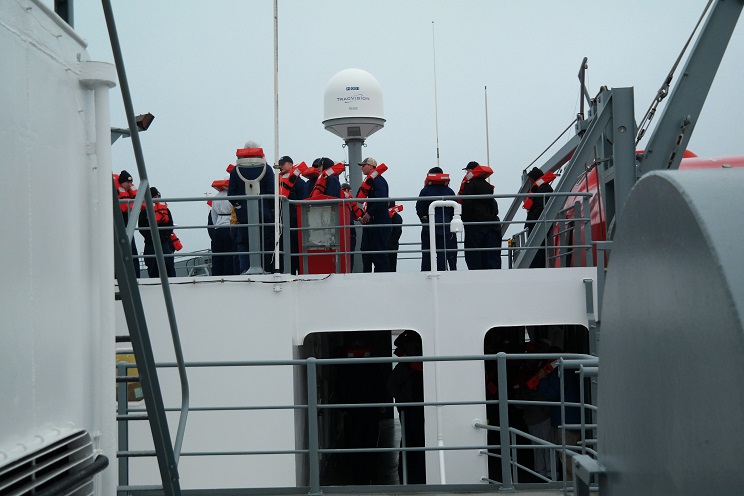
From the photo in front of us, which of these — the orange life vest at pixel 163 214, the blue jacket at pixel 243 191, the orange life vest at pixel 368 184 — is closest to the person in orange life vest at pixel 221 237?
the blue jacket at pixel 243 191

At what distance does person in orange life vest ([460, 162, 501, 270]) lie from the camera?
11.6 meters

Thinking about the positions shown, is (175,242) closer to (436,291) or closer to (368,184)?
(368,184)

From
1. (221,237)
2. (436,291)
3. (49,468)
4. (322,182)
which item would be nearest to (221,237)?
(221,237)

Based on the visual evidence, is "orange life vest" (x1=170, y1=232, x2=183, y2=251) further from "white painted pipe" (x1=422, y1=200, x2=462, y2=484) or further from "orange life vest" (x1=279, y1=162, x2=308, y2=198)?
"white painted pipe" (x1=422, y1=200, x2=462, y2=484)

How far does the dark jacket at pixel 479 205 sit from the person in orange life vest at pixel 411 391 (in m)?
1.84

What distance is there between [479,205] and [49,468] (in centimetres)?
967

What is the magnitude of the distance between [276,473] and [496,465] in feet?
13.7

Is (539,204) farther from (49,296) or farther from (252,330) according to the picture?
(49,296)

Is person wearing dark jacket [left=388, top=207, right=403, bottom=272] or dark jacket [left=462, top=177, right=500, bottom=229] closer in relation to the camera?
dark jacket [left=462, top=177, right=500, bottom=229]

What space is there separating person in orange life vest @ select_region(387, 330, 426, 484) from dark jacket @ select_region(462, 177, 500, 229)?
184cm

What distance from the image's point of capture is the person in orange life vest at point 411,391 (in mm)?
10773

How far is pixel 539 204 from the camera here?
1358cm

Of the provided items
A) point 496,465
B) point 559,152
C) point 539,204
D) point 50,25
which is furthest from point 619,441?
point 559,152

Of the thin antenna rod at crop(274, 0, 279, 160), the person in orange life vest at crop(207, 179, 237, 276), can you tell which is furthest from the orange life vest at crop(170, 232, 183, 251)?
the thin antenna rod at crop(274, 0, 279, 160)
